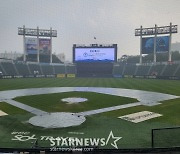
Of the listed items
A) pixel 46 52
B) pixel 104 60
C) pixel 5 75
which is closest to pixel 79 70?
pixel 104 60

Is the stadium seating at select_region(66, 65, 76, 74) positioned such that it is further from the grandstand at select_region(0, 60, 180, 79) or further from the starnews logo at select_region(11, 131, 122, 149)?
the starnews logo at select_region(11, 131, 122, 149)

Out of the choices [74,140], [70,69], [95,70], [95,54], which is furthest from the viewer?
[70,69]

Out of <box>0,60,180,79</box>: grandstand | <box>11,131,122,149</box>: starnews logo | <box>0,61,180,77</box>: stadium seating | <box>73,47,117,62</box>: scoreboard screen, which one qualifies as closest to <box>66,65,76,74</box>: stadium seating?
<box>0,60,180,79</box>: grandstand

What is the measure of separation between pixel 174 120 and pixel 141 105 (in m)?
6.55

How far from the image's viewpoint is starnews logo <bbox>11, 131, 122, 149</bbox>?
13.2 metres

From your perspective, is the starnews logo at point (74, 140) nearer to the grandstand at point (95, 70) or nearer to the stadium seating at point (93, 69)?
the grandstand at point (95, 70)

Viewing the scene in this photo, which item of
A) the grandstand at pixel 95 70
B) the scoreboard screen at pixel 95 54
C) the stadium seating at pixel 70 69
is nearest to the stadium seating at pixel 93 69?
the grandstand at pixel 95 70

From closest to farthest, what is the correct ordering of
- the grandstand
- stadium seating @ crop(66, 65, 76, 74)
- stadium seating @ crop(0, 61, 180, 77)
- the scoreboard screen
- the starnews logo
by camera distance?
the starnews logo → the grandstand → stadium seating @ crop(0, 61, 180, 77) → the scoreboard screen → stadium seating @ crop(66, 65, 76, 74)

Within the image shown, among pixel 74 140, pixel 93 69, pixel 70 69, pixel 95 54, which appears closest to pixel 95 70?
pixel 93 69

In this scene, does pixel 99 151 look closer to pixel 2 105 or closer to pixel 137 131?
pixel 137 131

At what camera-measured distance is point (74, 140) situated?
13898mm

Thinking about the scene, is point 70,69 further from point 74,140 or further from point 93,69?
point 74,140

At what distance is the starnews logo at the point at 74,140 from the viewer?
519 inches

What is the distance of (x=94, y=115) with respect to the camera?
20.7 metres
